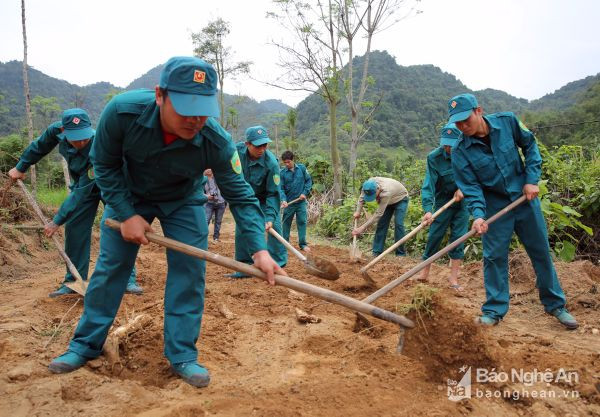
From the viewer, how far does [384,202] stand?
681cm

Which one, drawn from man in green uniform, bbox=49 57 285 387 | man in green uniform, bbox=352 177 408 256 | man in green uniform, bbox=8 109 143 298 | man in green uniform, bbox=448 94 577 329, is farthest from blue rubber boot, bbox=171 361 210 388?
man in green uniform, bbox=352 177 408 256

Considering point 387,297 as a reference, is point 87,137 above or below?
above

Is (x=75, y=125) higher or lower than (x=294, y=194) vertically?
higher

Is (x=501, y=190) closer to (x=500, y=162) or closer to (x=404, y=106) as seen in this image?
(x=500, y=162)

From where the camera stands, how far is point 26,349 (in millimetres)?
2934

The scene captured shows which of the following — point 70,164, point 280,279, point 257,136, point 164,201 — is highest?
point 257,136

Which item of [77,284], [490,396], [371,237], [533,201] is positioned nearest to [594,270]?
[533,201]

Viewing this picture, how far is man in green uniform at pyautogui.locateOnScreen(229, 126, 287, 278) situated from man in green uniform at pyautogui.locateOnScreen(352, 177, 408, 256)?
1.55m

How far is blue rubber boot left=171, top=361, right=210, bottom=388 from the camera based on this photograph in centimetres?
252

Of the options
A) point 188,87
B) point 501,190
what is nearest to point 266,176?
point 501,190

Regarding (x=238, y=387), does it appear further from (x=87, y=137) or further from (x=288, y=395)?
(x=87, y=137)

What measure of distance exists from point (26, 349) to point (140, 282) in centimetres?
209

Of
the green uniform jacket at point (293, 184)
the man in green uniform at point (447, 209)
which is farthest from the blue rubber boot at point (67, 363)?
the green uniform jacket at point (293, 184)

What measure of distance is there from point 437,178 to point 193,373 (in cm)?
386
